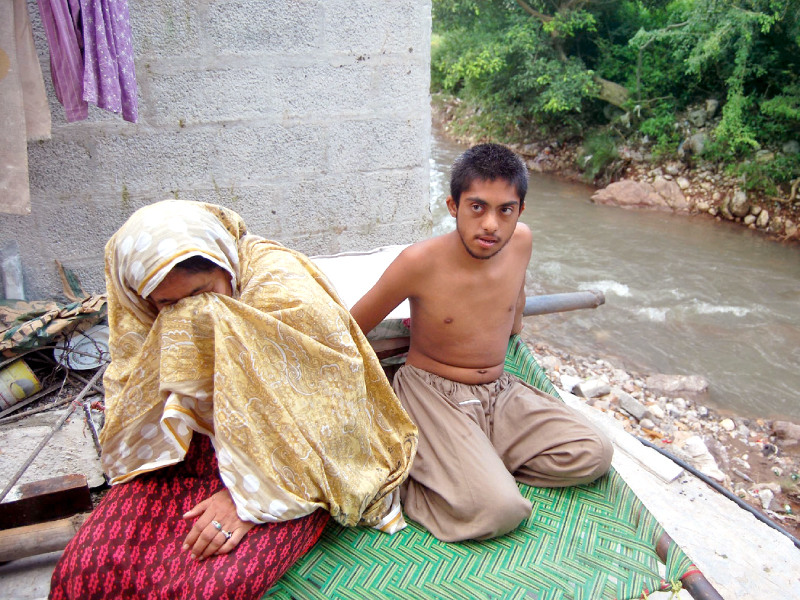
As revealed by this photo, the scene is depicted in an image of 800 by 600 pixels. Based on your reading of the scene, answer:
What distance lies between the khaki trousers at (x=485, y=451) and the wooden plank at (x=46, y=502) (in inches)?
39.9

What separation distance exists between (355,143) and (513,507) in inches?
91.7

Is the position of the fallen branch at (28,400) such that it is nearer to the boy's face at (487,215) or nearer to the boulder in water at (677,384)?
the boy's face at (487,215)

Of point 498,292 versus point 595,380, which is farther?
point 595,380

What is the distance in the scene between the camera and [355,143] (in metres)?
3.46

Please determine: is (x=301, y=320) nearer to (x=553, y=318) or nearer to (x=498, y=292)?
(x=498, y=292)

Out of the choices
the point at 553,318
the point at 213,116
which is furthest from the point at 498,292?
the point at 553,318

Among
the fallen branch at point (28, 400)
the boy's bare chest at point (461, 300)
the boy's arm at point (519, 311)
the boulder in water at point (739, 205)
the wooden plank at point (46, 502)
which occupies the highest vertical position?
the boy's bare chest at point (461, 300)

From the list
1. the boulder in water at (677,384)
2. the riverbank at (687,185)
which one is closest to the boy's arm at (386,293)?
the boulder in water at (677,384)

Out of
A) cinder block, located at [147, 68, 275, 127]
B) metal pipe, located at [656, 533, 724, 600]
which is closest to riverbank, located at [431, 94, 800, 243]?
cinder block, located at [147, 68, 275, 127]

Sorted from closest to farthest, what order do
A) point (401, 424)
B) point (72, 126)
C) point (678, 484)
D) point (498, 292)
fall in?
point (401, 424) < point (498, 292) < point (72, 126) < point (678, 484)

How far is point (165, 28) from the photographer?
113 inches

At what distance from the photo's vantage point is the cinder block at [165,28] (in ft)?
9.29

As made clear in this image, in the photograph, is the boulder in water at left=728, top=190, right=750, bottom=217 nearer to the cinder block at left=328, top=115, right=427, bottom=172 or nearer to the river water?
the river water

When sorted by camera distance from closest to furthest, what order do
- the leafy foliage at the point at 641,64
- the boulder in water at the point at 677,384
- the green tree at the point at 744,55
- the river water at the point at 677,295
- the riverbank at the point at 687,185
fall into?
the boulder in water at the point at 677,384
the river water at the point at 677,295
the green tree at the point at 744,55
the riverbank at the point at 687,185
the leafy foliage at the point at 641,64
